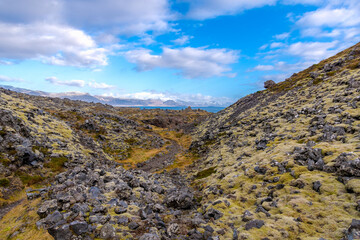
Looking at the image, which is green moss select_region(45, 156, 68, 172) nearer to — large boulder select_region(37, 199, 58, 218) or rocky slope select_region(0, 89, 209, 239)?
rocky slope select_region(0, 89, 209, 239)

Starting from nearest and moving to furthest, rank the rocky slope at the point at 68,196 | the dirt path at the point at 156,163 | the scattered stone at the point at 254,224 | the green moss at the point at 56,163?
the rocky slope at the point at 68,196
the scattered stone at the point at 254,224
the green moss at the point at 56,163
the dirt path at the point at 156,163

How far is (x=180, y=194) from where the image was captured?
73.9 feet

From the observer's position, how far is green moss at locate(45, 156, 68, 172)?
31.2 m

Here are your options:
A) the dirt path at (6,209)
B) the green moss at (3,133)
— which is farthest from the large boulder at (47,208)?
the green moss at (3,133)

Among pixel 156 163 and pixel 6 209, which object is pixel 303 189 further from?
pixel 156 163

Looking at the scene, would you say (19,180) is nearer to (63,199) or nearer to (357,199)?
(63,199)

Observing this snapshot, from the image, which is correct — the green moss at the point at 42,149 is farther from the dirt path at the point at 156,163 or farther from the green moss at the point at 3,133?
the dirt path at the point at 156,163

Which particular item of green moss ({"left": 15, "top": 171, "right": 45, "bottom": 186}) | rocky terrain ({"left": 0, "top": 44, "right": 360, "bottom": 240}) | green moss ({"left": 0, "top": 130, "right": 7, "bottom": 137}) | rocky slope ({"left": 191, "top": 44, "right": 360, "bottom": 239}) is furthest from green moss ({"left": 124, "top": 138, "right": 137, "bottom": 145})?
rocky slope ({"left": 191, "top": 44, "right": 360, "bottom": 239})

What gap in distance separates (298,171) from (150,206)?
17.7m

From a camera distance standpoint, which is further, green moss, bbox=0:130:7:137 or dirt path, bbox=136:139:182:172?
dirt path, bbox=136:139:182:172

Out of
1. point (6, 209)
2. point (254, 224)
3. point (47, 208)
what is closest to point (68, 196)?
point (47, 208)

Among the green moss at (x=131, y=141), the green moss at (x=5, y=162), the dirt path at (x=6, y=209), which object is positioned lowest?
the green moss at (x=131, y=141)

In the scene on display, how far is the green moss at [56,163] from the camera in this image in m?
31.2

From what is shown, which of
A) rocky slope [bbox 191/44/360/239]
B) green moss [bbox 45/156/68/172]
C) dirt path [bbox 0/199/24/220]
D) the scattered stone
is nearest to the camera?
rocky slope [bbox 191/44/360/239]
